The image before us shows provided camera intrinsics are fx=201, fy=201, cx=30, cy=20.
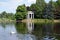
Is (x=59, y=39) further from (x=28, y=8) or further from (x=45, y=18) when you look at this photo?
(x=28, y=8)

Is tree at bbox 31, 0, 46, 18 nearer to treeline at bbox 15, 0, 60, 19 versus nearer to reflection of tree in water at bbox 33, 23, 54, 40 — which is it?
treeline at bbox 15, 0, 60, 19

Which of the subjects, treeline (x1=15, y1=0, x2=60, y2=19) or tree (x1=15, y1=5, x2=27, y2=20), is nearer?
treeline (x1=15, y1=0, x2=60, y2=19)

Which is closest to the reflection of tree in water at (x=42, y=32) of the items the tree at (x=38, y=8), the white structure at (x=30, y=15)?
the tree at (x=38, y=8)

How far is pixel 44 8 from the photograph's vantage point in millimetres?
84562

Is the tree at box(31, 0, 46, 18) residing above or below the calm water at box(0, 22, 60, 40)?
above

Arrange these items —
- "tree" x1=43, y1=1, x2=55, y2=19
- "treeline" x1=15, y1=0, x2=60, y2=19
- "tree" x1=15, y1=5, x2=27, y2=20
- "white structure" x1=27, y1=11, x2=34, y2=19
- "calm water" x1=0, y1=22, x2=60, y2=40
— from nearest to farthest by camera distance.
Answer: "calm water" x1=0, y1=22, x2=60, y2=40 → "tree" x1=43, y1=1, x2=55, y2=19 → "treeline" x1=15, y1=0, x2=60, y2=19 → "tree" x1=15, y1=5, x2=27, y2=20 → "white structure" x1=27, y1=11, x2=34, y2=19

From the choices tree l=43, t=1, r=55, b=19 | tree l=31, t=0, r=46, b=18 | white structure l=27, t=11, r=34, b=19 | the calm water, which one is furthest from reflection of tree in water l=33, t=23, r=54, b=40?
white structure l=27, t=11, r=34, b=19

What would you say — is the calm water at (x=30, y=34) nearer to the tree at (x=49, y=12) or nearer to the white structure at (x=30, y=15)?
the tree at (x=49, y=12)

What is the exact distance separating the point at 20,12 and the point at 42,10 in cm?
955

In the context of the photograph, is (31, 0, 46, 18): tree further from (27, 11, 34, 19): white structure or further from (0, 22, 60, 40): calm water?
(0, 22, 60, 40): calm water

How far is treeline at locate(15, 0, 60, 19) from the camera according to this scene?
8150 centimetres

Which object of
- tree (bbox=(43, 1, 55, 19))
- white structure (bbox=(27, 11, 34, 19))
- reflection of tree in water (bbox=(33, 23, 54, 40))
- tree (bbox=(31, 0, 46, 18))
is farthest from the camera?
white structure (bbox=(27, 11, 34, 19))

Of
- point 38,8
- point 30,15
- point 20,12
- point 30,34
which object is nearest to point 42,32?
point 30,34

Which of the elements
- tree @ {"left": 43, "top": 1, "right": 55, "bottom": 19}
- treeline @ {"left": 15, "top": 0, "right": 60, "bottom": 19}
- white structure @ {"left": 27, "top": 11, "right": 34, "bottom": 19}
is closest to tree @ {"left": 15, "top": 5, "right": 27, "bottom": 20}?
treeline @ {"left": 15, "top": 0, "right": 60, "bottom": 19}
